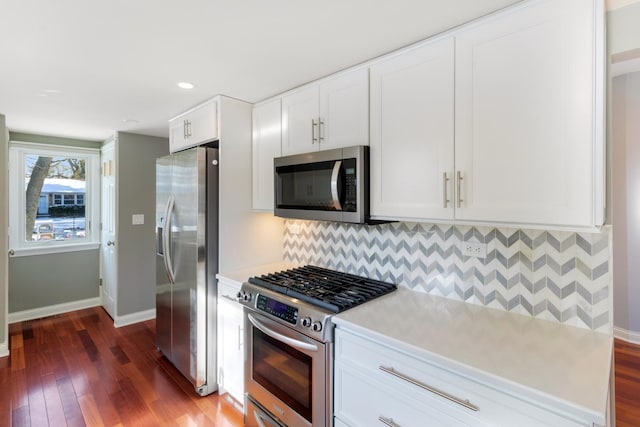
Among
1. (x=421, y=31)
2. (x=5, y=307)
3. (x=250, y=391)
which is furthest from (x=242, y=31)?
(x=5, y=307)

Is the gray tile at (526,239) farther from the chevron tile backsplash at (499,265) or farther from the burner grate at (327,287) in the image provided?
the burner grate at (327,287)

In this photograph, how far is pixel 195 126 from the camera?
264cm

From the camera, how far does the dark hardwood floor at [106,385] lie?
217cm

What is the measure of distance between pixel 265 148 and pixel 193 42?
3.05 ft

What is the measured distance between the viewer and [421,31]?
1526 mm

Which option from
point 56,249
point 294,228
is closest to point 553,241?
point 294,228

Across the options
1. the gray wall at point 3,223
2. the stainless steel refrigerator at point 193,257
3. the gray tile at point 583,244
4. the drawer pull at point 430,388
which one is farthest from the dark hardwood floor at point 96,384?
the gray tile at point 583,244

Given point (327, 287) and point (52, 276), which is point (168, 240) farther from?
point (52, 276)

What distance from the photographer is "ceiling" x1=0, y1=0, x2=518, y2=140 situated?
4.41 ft

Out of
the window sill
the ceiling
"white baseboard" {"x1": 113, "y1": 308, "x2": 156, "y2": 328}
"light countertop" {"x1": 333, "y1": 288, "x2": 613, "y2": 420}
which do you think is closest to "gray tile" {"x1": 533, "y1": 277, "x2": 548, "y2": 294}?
"light countertop" {"x1": 333, "y1": 288, "x2": 613, "y2": 420}

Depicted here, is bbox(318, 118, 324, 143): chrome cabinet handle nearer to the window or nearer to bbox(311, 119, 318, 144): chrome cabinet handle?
bbox(311, 119, 318, 144): chrome cabinet handle

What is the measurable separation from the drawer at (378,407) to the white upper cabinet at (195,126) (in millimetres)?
1907

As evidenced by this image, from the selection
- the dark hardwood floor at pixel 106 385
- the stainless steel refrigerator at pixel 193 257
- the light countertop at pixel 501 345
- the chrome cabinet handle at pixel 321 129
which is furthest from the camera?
the stainless steel refrigerator at pixel 193 257

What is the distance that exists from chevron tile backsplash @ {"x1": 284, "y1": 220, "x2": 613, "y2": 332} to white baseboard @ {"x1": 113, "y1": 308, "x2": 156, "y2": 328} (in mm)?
2862
